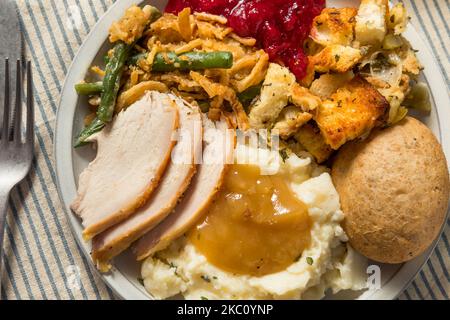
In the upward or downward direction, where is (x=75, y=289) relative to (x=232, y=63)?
downward

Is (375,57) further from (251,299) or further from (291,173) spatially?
(251,299)

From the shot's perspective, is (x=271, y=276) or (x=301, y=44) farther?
(x=301, y=44)

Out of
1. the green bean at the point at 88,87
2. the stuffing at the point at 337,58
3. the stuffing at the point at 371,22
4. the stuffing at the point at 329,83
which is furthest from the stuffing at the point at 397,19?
the green bean at the point at 88,87

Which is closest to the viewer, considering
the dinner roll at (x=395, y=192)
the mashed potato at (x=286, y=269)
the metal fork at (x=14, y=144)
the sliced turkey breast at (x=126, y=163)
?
the dinner roll at (x=395, y=192)

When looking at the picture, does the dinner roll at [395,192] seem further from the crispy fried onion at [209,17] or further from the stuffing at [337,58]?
the crispy fried onion at [209,17]

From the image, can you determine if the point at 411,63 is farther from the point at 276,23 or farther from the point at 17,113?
the point at 17,113

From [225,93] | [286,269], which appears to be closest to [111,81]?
[225,93]

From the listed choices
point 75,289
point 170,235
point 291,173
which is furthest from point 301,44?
point 75,289
